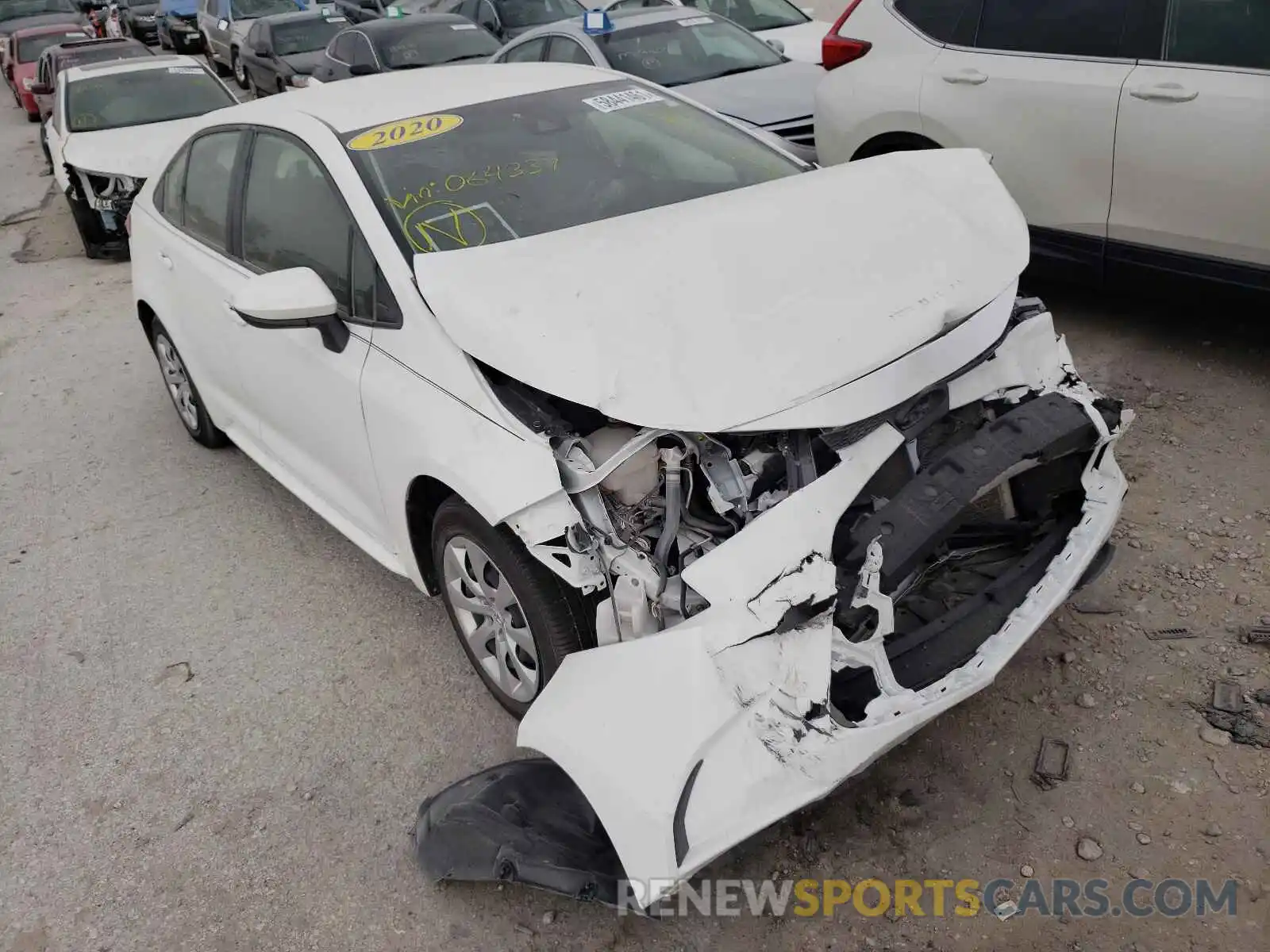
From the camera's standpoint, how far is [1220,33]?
3863 millimetres

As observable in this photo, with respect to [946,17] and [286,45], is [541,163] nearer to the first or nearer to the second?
[946,17]

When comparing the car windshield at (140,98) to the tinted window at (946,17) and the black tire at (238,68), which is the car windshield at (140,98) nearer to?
the black tire at (238,68)

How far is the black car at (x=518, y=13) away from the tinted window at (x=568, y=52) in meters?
3.55

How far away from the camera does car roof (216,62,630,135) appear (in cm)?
339

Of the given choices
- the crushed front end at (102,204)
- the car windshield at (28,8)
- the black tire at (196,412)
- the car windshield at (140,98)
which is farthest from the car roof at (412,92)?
the car windshield at (28,8)

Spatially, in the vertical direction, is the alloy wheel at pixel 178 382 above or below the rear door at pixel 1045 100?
below

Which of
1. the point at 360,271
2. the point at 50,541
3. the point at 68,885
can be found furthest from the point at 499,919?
the point at 50,541

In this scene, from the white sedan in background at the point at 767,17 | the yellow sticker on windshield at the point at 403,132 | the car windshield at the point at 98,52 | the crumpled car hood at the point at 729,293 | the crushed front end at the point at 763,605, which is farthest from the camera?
the car windshield at the point at 98,52

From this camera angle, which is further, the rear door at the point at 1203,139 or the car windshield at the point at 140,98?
the car windshield at the point at 140,98

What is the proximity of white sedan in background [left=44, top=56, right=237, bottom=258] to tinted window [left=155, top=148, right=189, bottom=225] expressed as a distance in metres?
4.23

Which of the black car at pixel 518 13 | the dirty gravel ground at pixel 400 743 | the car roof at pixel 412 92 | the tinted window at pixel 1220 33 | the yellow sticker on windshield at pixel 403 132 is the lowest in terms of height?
the dirty gravel ground at pixel 400 743

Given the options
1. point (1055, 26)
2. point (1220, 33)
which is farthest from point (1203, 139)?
point (1055, 26)

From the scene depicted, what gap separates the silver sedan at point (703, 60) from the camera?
6.77 m

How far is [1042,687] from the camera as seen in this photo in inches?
114
